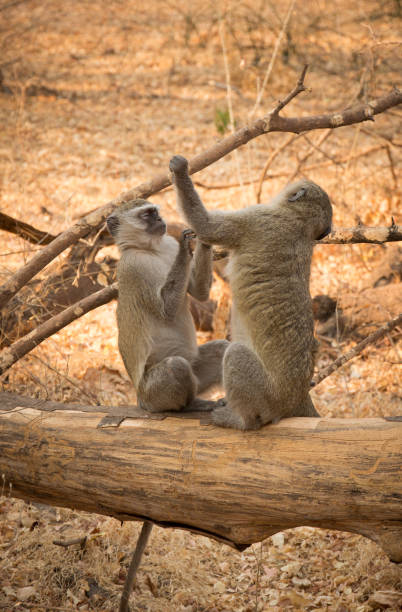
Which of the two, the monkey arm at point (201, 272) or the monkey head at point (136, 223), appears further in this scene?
the monkey head at point (136, 223)

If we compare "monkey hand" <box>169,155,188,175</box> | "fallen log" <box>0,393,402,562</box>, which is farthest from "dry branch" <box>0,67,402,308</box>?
"fallen log" <box>0,393,402,562</box>

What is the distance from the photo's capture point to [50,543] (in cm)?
442

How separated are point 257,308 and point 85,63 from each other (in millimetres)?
11472

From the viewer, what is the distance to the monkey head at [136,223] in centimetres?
418

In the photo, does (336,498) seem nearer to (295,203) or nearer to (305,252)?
(305,252)

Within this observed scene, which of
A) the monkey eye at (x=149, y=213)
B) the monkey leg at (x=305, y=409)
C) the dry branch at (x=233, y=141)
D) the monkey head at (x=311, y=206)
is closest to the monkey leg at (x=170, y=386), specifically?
the monkey leg at (x=305, y=409)

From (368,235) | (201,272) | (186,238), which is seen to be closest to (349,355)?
(368,235)

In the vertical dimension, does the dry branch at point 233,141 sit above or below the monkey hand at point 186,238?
above

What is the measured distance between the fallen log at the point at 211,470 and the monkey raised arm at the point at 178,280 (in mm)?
712

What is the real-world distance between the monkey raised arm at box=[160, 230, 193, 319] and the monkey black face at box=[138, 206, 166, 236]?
34 cm

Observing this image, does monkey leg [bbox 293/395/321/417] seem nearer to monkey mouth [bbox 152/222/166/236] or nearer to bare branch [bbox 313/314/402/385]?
bare branch [bbox 313/314/402/385]

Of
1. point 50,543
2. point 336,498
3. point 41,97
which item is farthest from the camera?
point 41,97

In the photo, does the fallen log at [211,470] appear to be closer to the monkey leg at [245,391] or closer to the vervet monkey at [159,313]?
the monkey leg at [245,391]

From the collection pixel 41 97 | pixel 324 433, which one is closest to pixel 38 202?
pixel 41 97
